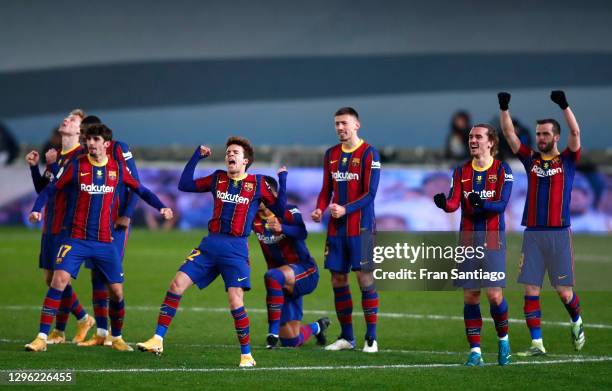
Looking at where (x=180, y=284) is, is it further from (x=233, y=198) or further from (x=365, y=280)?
(x=365, y=280)

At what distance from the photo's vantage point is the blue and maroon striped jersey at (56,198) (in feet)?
40.6

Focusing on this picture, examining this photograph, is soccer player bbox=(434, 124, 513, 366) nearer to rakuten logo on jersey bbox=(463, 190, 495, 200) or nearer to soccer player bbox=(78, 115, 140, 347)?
rakuten logo on jersey bbox=(463, 190, 495, 200)

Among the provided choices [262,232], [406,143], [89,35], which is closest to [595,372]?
[262,232]

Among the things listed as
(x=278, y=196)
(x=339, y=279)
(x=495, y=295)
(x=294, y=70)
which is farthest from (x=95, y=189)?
(x=294, y=70)

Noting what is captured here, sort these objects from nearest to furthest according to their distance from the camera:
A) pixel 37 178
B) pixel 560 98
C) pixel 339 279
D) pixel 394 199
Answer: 1. pixel 560 98
2. pixel 339 279
3. pixel 37 178
4. pixel 394 199

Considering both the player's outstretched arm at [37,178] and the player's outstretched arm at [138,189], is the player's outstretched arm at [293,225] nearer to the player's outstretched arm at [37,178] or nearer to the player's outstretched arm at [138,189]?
the player's outstretched arm at [138,189]

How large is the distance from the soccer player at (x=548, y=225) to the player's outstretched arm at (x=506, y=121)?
12mm

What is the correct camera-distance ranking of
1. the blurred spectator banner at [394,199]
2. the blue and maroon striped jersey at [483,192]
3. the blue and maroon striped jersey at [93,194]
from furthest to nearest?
the blurred spectator banner at [394,199] < the blue and maroon striped jersey at [93,194] < the blue and maroon striped jersey at [483,192]

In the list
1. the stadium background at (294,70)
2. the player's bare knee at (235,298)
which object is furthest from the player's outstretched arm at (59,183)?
the stadium background at (294,70)

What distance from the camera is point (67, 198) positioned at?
12.3 metres

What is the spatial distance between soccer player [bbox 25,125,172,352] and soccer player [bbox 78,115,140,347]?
0.27m

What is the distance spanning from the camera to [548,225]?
11984mm

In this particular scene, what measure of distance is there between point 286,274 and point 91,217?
7.13 feet

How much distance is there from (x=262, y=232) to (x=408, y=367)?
8.92ft
